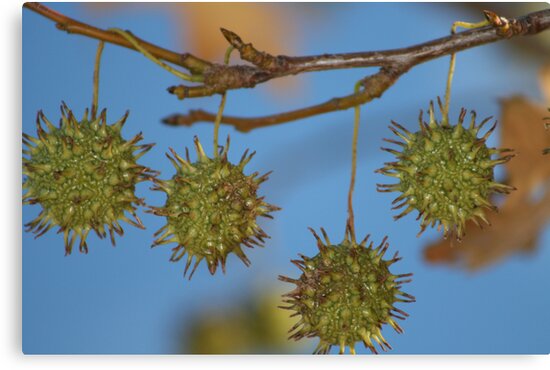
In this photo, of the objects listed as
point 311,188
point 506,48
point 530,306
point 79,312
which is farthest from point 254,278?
point 506,48

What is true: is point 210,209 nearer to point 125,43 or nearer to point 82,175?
point 82,175

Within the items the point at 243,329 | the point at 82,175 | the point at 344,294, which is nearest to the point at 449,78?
the point at 344,294

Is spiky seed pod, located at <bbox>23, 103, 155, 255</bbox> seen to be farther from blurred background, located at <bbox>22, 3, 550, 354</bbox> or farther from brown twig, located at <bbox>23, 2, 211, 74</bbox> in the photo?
blurred background, located at <bbox>22, 3, 550, 354</bbox>

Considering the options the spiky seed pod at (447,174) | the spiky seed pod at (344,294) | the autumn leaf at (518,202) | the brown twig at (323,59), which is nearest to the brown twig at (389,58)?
the brown twig at (323,59)

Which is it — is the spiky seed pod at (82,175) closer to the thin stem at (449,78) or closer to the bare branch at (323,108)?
the bare branch at (323,108)

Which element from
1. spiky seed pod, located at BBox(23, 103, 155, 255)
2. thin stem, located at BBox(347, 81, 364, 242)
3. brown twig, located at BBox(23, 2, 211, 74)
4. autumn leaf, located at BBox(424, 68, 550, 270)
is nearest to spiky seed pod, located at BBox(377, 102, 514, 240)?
thin stem, located at BBox(347, 81, 364, 242)

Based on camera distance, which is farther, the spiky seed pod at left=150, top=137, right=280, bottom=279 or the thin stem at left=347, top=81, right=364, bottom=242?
the thin stem at left=347, top=81, right=364, bottom=242

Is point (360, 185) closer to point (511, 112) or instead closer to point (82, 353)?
point (511, 112)
